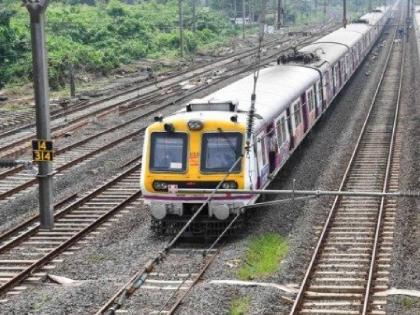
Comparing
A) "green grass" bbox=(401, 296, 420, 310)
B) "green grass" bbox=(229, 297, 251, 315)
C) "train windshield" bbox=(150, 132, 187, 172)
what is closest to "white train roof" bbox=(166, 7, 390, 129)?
"train windshield" bbox=(150, 132, 187, 172)

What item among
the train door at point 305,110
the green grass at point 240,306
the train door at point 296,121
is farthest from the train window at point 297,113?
the green grass at point 240,306

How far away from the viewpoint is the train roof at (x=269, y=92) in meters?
16.6

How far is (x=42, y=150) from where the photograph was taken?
51.1 ft

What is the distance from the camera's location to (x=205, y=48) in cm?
6775

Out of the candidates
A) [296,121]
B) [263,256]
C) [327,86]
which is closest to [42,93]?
[263,256]

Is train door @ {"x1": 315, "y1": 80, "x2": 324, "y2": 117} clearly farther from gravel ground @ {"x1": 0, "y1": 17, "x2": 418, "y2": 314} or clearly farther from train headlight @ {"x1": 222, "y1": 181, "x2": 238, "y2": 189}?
train headlight @ {"x1": 222, "y1": 181, "x2": 238, "y2": 189}

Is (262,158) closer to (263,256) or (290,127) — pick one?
(263,256)

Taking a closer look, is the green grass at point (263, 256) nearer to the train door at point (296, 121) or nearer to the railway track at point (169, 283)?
the railway track at point (169, 283)

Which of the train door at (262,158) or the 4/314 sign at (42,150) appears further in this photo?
the train door at (262,158)

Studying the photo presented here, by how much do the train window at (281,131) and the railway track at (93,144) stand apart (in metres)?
6.86

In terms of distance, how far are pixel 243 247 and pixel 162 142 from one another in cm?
266

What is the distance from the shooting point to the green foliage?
40.6 meters

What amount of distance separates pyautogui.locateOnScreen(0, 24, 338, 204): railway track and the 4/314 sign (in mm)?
4030

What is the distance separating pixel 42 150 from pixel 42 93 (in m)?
1.15
